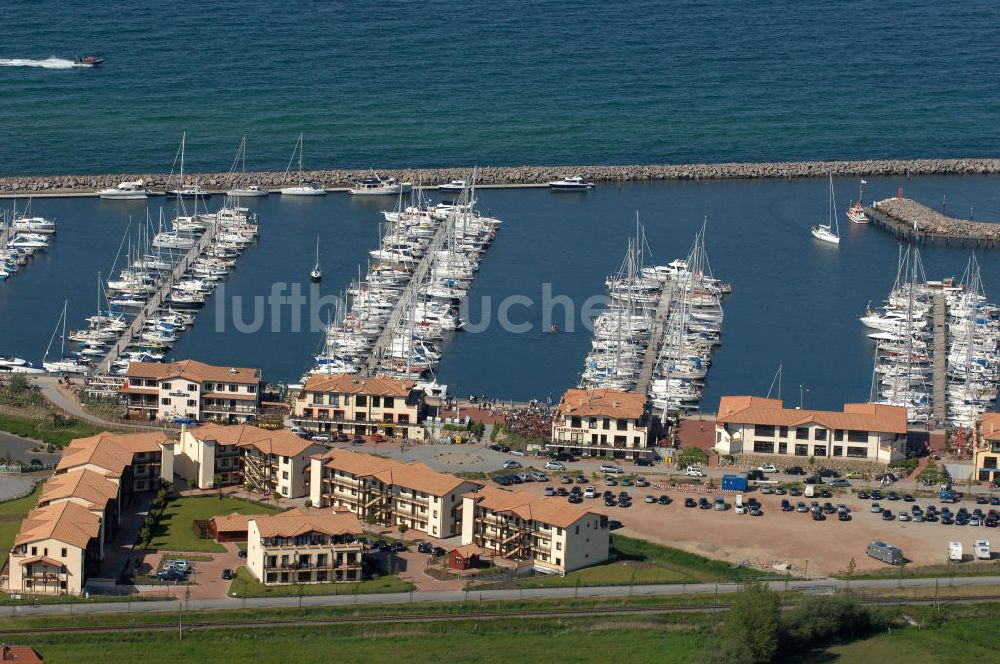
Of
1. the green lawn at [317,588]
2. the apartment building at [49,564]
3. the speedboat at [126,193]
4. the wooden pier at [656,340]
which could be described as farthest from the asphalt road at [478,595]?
the speedboat at [126,193]

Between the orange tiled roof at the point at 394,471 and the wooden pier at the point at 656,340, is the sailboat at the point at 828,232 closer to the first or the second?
the wooden pier at the point at 656,340

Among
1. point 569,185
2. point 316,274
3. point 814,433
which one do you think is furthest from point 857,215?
point 814,433

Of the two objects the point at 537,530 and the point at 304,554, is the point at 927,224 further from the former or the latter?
the point at 304,554

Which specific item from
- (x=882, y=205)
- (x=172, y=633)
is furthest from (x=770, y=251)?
(x=172, y=633)

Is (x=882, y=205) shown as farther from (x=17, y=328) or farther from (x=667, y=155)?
(x=17, y=328)

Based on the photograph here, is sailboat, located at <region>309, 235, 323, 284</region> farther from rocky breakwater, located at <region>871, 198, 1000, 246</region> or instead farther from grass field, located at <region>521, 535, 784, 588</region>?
grass field, located at <region>521, 535, 784, 588</region>

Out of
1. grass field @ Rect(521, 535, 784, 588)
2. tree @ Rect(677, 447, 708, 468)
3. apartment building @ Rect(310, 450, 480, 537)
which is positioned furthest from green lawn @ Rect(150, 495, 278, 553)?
tree @ Rect(677, 447, 708, 468)
